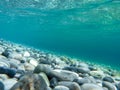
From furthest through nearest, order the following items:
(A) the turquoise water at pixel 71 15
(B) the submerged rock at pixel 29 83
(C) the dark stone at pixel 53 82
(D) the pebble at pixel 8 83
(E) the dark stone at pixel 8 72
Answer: (A) the turquoise water at pixel 71 15, (E) the dark stone at pixel 8 72, (C) the dark stone at pixel 53 82, (D) the pebble at pixel 8 83, (B) the submerged rock at pixel 29 83

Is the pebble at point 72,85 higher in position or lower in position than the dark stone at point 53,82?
higher

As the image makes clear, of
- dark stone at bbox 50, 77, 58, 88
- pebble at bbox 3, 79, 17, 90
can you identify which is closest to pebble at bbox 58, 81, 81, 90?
dark stone at bbox 50, 77, 58, 88

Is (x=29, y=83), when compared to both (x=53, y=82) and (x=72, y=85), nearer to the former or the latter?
(x=72, y=85)

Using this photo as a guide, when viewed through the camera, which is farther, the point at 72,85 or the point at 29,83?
the point at 72,85

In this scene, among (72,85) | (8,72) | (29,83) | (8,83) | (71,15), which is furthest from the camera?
(71,15)

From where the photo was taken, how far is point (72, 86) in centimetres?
476

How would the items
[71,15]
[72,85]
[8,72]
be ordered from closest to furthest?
[72,85] < [8,72] < [71,15]

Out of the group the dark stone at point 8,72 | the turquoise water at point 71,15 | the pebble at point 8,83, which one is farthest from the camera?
the turquoise water at point 71,15

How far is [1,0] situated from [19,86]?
2997 centimetres

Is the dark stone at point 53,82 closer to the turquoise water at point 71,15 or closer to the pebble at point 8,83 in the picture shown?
the pebble at point 8,83

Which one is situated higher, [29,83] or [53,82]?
[29,83]

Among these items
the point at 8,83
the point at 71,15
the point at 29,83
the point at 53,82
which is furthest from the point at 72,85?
the point at 71,15

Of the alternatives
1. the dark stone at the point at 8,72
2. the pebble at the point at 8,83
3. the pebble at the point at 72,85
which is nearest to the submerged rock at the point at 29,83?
the pebble at the point at 8,83

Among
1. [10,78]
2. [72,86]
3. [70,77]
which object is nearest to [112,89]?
[70,77]
